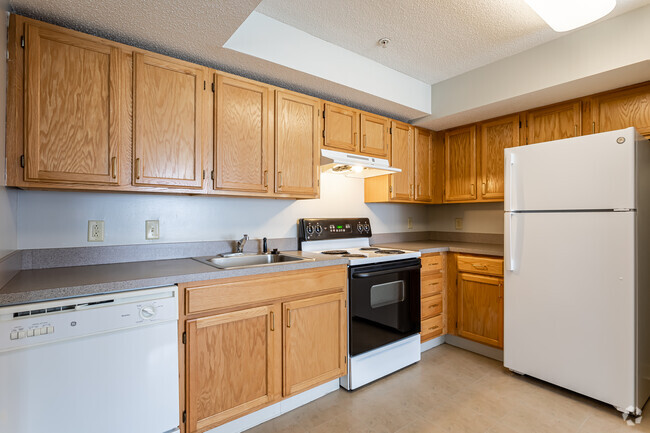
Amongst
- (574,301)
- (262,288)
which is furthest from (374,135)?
(574,301)

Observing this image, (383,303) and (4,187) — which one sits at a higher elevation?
(4,187)

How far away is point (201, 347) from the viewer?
1.63 meters

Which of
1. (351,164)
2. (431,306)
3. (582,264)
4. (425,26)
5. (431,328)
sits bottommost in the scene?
(431,328)

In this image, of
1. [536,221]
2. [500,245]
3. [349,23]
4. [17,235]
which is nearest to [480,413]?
[536,221]

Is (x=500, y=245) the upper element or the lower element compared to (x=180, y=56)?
lower

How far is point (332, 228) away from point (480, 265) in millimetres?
1327

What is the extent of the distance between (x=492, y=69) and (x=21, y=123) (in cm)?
312

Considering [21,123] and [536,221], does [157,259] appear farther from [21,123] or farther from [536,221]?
[536,221]

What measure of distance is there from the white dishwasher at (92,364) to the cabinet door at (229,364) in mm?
96

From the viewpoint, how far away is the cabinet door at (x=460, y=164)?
321 centimetres

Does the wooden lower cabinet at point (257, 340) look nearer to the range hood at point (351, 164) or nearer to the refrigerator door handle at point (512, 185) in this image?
the range hood at point (351, 164)

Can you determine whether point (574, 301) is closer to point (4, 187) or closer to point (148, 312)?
point (148, 312)

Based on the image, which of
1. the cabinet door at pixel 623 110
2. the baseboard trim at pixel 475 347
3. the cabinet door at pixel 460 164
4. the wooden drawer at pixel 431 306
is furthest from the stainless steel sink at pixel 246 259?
the cabinet door at pixel 623 110

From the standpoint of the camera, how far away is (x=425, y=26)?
2125 millimetres
